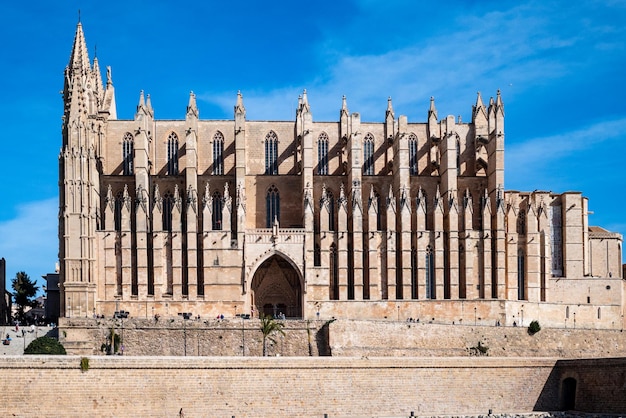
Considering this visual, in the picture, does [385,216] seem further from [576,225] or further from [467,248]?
[576,225]

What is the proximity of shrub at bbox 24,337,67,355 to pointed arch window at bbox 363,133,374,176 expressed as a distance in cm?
2678

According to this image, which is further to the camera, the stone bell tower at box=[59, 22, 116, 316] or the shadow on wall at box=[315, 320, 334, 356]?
the stone bell tower at box=[59, 22, 116, 316]

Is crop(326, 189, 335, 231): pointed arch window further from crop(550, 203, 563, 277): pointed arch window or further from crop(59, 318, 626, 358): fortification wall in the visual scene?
crop(550, 203, 563, 277): pointed arch window

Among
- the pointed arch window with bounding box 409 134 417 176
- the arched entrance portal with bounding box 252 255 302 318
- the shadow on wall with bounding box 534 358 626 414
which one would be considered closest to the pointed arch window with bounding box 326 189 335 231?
the arched entrance portal with bounding box 252 255 302 318

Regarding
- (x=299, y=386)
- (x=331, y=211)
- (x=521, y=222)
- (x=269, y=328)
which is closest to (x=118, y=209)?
(x=331, y=211)

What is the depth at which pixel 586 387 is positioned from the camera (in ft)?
168

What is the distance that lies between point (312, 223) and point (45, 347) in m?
20.6

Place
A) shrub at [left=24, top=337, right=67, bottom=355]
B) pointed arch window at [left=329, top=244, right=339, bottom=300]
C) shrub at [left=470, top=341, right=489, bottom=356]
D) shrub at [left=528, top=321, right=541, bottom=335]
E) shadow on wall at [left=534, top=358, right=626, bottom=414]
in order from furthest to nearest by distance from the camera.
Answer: pointed arch window at [left=329, top=244, right=339, bottom=300], shrub at [left=528, top=321, right=541, bottom=335], shrub at [left=470, top=341, right=489, bottom=356], shrub at [left=24, top=337, right=67, bottom=355], shadow on wall at [left=534, top=358, right=626, bottom=414]

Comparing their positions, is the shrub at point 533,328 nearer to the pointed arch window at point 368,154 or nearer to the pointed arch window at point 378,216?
the pointed arch window at point 378,216

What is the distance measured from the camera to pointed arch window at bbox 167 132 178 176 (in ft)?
231

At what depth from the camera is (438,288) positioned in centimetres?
6606

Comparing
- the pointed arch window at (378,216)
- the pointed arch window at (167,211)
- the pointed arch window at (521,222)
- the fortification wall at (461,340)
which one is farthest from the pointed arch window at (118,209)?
the pointed arch window at (521,222)

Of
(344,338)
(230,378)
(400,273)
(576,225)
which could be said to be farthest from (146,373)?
(576,225)

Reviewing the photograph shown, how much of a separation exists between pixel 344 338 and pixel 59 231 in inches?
765
